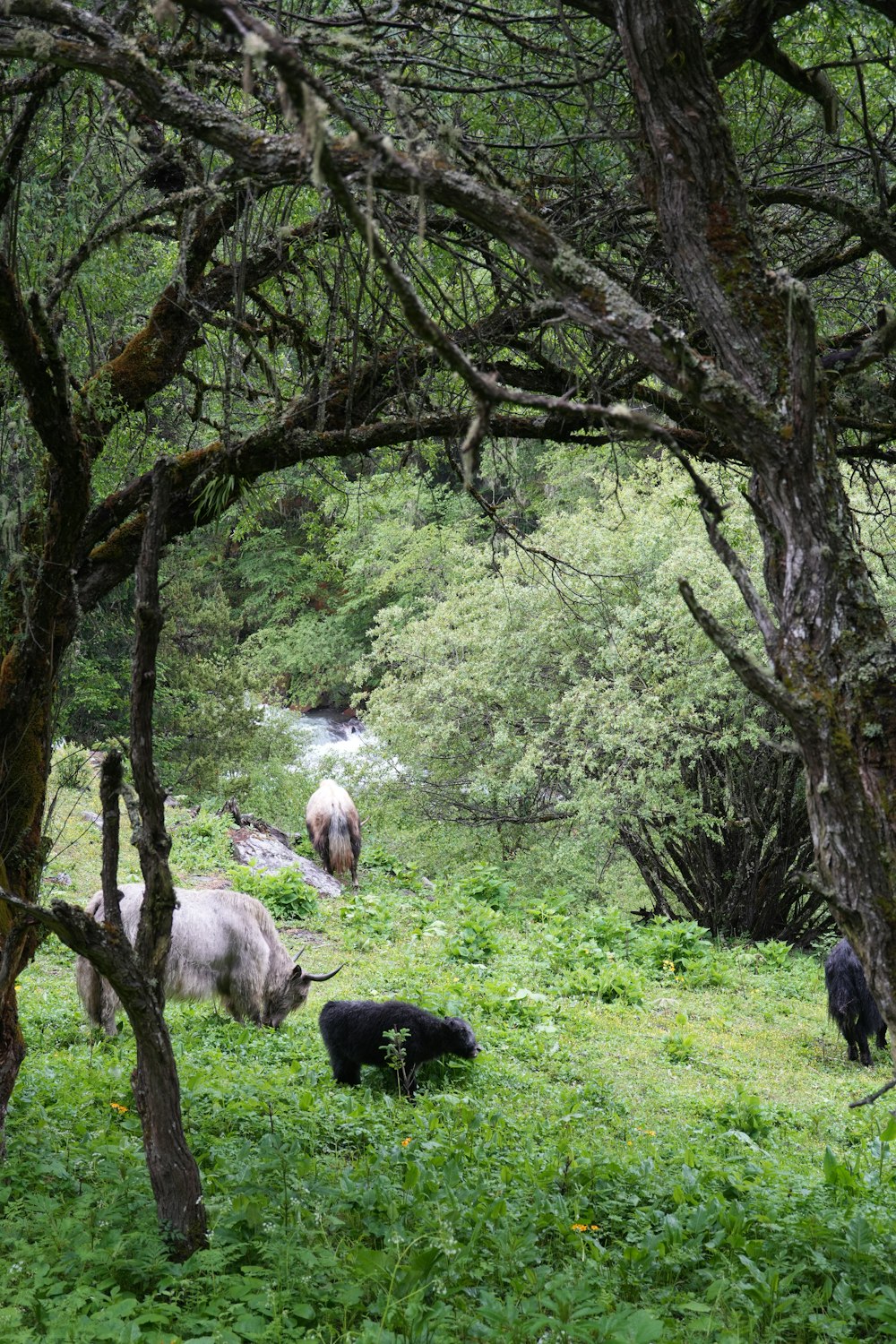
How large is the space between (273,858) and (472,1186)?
10.2 meters

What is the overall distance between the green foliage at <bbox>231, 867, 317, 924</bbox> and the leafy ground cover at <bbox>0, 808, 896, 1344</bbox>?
2.70m

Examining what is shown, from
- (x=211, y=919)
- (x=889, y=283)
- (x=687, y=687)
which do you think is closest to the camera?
(x=889, y=283)

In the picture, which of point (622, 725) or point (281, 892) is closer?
point (281, 892)

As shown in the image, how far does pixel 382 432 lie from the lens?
16.3 ft

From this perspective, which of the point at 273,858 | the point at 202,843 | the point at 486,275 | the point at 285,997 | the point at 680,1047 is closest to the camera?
the point at 486,275

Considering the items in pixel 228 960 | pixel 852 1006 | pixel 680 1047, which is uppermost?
pixel 228 960

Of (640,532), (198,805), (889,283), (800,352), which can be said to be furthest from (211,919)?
(198,805)

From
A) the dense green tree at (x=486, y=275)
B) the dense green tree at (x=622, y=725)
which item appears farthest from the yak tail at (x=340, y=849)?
the dense green tree at (x=486, y=275)

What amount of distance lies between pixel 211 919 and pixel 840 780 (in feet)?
21.4

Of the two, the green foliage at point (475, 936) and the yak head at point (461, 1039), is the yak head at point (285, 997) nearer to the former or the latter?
the yak head at point (461, 1039)

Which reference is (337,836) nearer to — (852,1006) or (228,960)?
(228,960)

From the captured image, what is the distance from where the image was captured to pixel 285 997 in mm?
8344

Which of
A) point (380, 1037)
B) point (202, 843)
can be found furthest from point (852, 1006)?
point (202, 843)

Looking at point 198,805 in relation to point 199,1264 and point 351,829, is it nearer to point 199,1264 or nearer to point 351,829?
point 351,829
